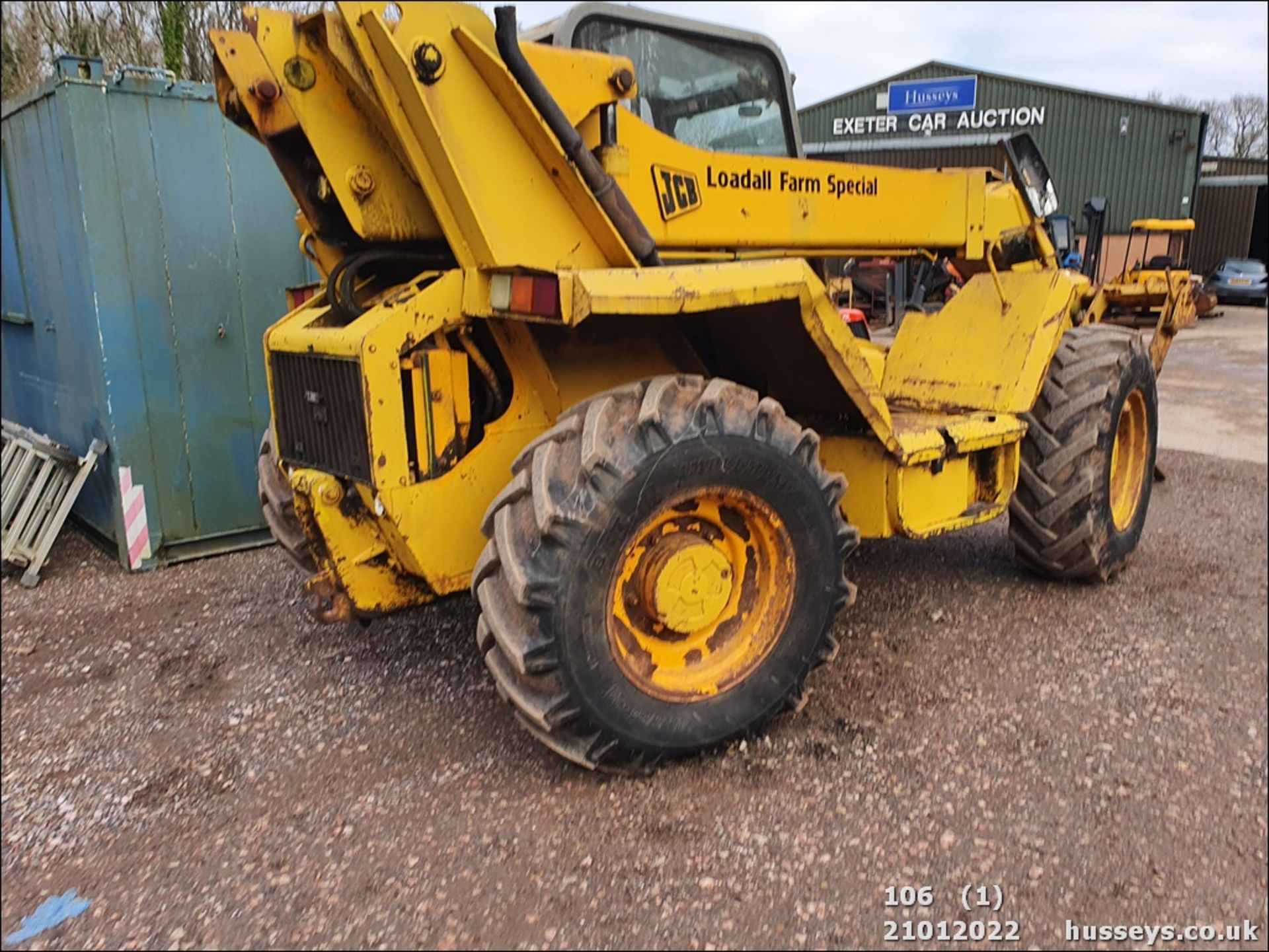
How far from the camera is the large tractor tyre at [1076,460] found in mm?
4137

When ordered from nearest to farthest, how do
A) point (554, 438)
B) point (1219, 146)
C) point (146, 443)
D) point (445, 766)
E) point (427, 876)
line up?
point (427, 876), point (554, 438), point (445, 766), point (1219, 146), point (146, 443)

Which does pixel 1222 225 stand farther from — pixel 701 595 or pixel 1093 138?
pixel 1093 138

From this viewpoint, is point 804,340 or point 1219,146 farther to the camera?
point 1219,146

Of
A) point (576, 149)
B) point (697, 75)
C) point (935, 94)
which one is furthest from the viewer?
point (935, 94)

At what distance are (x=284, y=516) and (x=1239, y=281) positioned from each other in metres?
4.11

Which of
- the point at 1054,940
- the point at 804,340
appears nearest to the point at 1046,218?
the point at 804,340

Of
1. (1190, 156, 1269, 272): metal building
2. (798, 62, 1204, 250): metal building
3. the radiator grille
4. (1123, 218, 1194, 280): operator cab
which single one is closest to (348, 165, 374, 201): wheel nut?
the radiator grille

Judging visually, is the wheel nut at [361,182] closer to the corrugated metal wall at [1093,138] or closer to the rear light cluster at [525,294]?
the rear light cluster at [525,294]

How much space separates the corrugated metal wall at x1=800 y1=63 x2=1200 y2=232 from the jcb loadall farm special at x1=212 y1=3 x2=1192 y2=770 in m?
16.4

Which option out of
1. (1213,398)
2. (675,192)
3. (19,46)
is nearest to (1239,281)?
(675,192)

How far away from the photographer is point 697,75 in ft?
12.1

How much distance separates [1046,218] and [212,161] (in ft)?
14.4

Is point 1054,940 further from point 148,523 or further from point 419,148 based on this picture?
point 148,523

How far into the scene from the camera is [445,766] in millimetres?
2957
